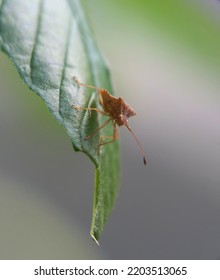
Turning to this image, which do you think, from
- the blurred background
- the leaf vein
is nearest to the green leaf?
the leaf vein

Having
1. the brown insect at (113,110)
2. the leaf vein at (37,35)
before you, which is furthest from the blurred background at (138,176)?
the leaf vein at (37,35)

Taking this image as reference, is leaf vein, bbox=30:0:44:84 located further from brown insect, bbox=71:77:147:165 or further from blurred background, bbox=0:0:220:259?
blurred background, bbox=0:0:220:259

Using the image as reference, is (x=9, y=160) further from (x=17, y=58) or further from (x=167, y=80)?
Answer: (x=17, y=58)

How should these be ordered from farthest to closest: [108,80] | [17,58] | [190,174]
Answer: [190,174]
[108,80]
[17,58]

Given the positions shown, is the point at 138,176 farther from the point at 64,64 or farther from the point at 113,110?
the point at 64,64

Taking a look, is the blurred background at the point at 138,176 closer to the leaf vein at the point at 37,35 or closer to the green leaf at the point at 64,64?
the green leaf at the point at 64,64

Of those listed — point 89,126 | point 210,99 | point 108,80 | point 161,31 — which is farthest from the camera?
point 210,99

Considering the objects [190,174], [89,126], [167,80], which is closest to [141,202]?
[190,174]

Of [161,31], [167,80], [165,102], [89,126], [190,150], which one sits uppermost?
[161,31]
